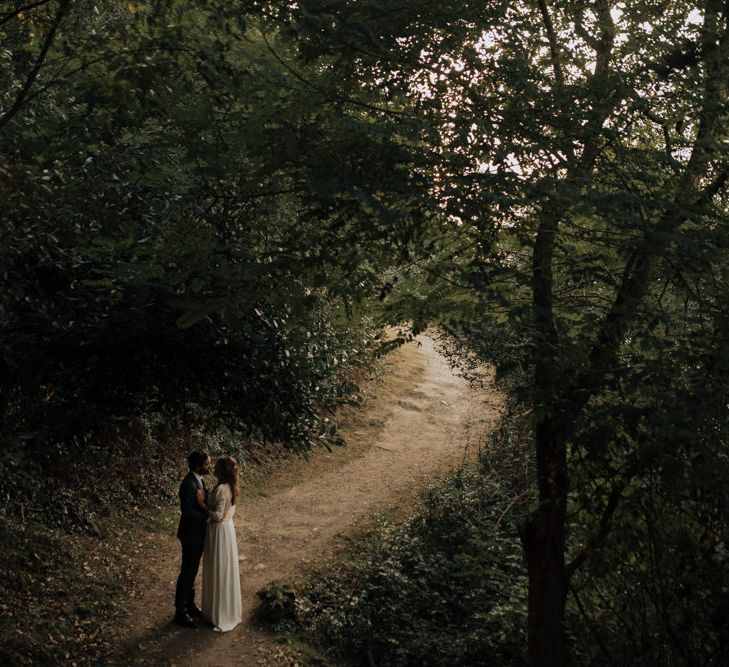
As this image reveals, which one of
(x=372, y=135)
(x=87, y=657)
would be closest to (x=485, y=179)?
(x=372, y=135)

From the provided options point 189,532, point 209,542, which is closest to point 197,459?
point 189,532

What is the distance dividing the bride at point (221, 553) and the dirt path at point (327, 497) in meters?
0.29

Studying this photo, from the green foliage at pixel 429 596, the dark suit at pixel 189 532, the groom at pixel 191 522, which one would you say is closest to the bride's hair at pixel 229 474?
the groom at pixel 191 522

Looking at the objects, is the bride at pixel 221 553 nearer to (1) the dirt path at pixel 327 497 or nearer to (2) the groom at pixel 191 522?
(2) the groom at pixel 191 522

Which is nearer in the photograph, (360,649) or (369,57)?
(369,57)

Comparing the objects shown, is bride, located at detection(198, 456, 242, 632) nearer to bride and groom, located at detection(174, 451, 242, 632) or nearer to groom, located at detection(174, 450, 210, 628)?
bride and groom, located at detection(174, 451, 242, 632)

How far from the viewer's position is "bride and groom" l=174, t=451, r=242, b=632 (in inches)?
369

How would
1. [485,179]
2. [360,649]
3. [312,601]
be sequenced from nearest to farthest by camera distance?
[485,179] < [360,649] < [312,601]

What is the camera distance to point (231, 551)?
961 centimetres

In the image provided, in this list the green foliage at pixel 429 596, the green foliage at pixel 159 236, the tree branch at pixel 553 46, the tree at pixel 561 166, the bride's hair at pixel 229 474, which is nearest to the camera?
the tree at pixel 561 166

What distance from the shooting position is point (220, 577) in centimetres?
951

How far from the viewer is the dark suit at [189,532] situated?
367 inches

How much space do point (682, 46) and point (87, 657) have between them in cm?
870

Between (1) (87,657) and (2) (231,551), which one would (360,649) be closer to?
(2) (231,551)
